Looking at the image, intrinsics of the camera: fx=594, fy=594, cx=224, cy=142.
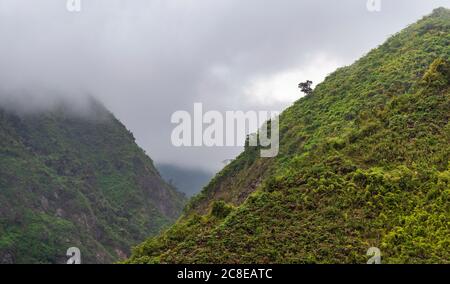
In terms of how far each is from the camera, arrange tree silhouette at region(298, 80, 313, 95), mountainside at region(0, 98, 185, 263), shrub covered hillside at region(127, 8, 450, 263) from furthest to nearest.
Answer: mountainside at region(0, 98, 185, 263), tree silhouette at region(298, 80, 313, 95), shrub covered hillside at region(127, 8, 450, 263)

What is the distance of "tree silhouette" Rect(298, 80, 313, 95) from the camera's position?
57656 mm

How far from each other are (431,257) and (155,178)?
142753 millimetres

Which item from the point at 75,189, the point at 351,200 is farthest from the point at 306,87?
the point at 75,189

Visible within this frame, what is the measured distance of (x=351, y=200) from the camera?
96.2 feet

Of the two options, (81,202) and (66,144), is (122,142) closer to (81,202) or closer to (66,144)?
(66,144)

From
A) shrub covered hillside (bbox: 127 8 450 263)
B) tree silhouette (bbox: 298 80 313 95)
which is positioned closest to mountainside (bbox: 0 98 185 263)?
tree silhouette (bbox: 298 80 313 95)

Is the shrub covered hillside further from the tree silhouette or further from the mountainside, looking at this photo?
the mountainside

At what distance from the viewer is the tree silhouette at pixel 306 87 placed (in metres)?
57.7

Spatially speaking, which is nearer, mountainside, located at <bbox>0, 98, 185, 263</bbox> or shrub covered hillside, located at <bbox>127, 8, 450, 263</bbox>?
shrub covered hillside, located at <bbox>127, 8, 450, 263</bbox>

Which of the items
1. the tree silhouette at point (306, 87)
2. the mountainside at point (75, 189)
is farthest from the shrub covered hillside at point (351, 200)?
the mountainside at point (75, 189)

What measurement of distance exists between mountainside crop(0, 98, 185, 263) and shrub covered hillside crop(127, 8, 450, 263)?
71446 mm

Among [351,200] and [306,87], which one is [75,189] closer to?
[306,87]

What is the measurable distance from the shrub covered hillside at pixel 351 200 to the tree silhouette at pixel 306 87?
44.6 feet

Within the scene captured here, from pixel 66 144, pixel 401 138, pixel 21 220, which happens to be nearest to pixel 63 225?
pixel 21 220
